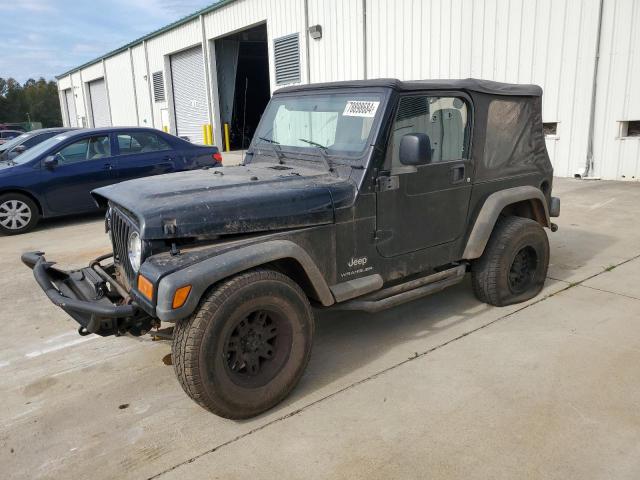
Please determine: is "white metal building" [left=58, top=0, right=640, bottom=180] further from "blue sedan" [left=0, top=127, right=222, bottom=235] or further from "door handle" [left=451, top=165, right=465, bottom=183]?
"door handle" [left=451, top=165, right=465, bottom=183]

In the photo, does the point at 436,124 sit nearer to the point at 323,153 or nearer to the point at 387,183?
the point at 387,183

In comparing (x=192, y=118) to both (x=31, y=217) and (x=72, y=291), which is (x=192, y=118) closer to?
(x=31, y=217)

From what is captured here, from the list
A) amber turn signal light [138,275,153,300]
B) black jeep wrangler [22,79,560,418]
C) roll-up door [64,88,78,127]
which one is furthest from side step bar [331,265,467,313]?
roll-up door [64,88,78,127]

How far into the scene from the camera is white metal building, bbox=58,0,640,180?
1004cm

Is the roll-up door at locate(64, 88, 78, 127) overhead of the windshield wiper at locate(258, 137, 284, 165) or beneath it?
overhead

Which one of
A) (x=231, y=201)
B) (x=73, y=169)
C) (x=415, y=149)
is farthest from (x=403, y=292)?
(x=73, y=169)

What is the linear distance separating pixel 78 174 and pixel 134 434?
6309 mm

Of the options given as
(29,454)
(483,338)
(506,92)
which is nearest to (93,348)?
(29,454)

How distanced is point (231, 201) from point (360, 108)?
1.18 meters

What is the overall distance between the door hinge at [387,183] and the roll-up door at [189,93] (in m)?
20.1

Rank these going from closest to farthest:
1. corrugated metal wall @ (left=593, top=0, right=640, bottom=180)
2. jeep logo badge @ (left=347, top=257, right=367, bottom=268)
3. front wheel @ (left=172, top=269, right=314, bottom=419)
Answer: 1. front wheel @ (left=172, top=269, right=314, bottom=419)
2. jeep logo badge @ (left=347, top=257, right=367, bottom=268)
3. corrugated metal wall @ (left=593, top=0, right=640, bottom=180)

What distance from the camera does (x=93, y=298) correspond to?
3.26 metres

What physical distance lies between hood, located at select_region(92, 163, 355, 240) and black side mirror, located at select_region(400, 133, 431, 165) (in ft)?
1.31

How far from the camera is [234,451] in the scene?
104 inches
